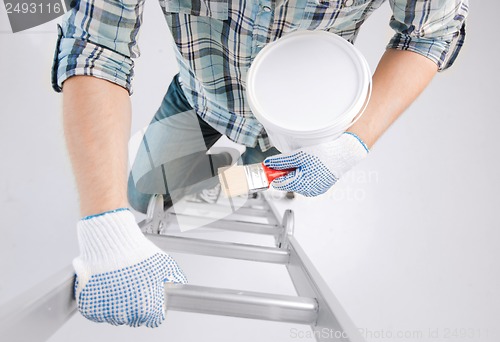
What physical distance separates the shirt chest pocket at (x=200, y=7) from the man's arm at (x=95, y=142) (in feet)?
0.71

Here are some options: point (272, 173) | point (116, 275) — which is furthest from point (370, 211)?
point (116, 275)

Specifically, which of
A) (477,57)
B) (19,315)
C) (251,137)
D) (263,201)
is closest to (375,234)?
(263,201)

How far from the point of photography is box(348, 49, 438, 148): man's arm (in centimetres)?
73

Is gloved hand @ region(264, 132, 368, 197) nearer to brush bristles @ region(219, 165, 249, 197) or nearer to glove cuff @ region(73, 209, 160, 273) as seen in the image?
brush bristles @ region(219, 165, 249, 197)

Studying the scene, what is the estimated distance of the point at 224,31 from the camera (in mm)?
723

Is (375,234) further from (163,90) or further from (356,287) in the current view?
(163,90)

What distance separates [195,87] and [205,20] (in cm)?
22

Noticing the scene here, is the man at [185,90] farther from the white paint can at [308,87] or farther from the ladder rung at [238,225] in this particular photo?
the ladder rung at [238,225]

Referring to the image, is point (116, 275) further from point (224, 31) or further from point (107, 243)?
point (224, 31)

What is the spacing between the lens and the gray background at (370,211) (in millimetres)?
1186

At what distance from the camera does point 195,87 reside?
0.92 meters

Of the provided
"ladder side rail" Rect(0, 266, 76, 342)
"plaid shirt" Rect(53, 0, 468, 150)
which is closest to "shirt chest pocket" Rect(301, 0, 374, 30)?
"plaid shirt" Rect(53, 0, 468, 150)

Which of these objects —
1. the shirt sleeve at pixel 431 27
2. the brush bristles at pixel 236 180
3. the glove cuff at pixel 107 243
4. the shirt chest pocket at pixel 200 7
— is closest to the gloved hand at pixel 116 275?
the glove cuff at pixel 107 243

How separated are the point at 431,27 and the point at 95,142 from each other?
608mm
